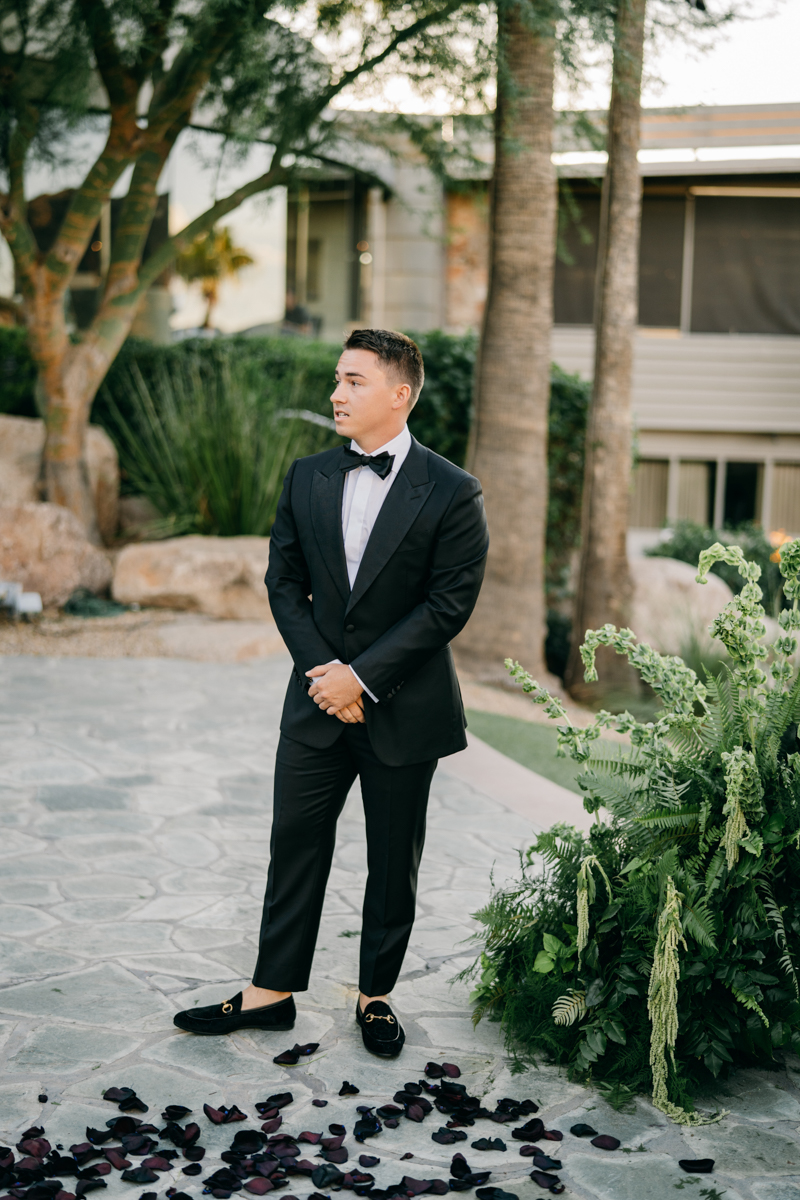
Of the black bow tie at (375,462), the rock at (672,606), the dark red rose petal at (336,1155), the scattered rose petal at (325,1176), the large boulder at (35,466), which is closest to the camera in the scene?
the scattered rose petal at (325,1176)

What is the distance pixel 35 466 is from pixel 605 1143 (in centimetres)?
914

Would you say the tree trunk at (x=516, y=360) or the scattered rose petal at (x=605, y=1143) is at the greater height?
the tree trunk at (x=516, y=360)

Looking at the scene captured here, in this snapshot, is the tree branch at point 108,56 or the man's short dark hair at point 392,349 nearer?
the man's short dark hair at point 392,349

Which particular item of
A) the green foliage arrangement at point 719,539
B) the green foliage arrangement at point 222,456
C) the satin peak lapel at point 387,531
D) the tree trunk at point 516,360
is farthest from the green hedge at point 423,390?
the satin peak lapel at point 387,531

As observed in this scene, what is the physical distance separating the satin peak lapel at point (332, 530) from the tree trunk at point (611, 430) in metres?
6.78

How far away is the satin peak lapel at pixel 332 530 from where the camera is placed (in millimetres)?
3121

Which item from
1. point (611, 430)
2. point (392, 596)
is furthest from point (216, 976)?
point (611, 430)

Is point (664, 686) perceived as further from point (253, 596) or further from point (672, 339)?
point (672, 339)

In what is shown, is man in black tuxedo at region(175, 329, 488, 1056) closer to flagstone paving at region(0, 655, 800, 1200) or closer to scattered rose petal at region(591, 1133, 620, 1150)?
flagstone paving at region(0, 655, 800, 1200)

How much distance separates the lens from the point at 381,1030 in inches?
128

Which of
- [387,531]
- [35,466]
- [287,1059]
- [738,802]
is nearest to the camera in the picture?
[738,802]

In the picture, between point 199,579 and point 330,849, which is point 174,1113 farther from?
point 199,579

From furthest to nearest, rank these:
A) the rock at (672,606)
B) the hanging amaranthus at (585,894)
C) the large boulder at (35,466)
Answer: the large boulder at (35,466)
the rock at (672,606)
the hanging amaranthus at (585,894)

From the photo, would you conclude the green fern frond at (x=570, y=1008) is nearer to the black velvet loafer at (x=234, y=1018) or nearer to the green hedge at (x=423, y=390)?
the black velvet loafer at (x=234, y=1018)
